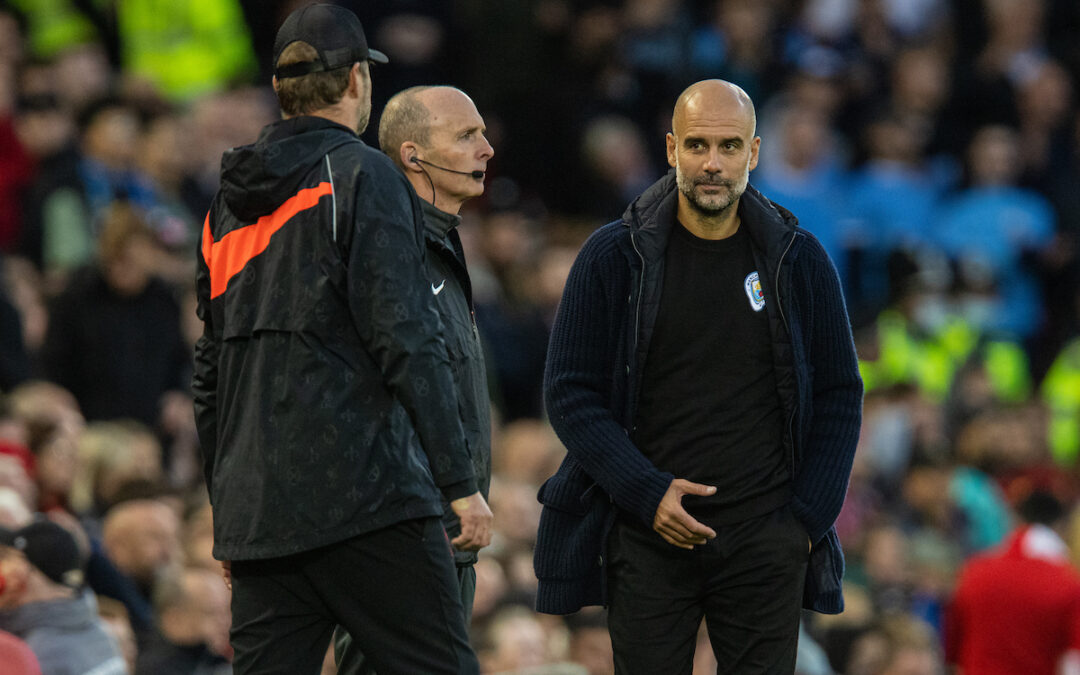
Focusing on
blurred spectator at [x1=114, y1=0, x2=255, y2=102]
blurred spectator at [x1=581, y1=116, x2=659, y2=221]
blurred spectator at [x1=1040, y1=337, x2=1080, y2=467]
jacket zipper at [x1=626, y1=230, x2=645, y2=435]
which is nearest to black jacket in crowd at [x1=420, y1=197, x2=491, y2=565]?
jacket zipper at [x1=626, y1=230, x2=645, y2=435]

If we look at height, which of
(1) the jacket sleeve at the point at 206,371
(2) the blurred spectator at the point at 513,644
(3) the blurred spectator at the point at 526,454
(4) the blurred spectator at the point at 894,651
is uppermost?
(1) the jacket sleeve at the point at 206,371

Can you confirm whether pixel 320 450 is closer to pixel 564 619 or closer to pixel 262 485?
pixel 262 485

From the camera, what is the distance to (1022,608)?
359 inches

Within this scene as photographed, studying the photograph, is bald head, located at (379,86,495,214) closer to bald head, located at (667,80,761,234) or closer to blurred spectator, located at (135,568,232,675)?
bald head, located at (667,80,761,234)

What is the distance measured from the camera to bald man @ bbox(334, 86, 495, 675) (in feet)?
15.4

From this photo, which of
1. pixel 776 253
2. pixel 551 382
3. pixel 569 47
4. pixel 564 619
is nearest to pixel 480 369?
pixel 551 382

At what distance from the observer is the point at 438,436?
13.0 feet

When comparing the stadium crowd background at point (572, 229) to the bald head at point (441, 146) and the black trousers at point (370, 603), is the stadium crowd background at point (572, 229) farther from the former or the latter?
the black trousers at point (370, 603)

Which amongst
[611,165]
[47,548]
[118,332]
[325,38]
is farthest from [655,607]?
[611,165]

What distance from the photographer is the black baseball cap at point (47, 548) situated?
582cm

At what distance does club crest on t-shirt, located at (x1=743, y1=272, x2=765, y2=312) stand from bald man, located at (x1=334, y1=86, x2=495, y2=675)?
0.75 meters

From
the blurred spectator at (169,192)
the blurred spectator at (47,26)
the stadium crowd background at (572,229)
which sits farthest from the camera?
the blurred spectator at (47,26)

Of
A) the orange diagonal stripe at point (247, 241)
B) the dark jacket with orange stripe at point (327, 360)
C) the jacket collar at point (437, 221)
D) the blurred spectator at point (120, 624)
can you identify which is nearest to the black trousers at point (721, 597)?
the dark jacket with orange stripe at point (327, 360)

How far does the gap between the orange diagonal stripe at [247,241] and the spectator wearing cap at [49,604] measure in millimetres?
1903
